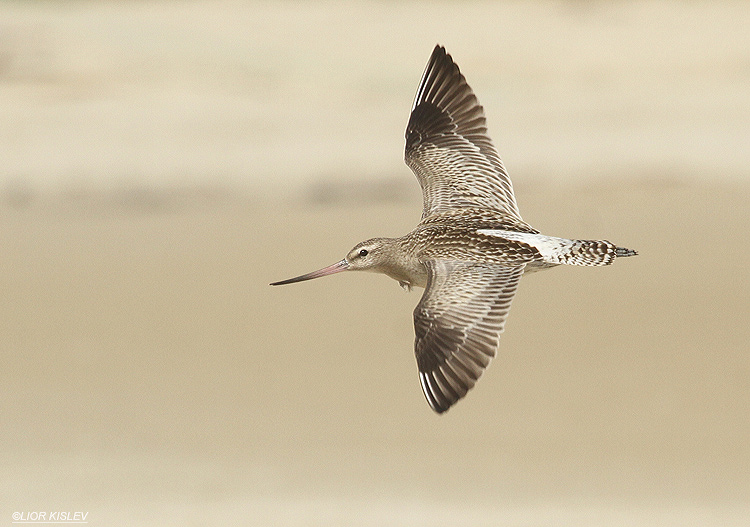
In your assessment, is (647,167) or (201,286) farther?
(647,167)

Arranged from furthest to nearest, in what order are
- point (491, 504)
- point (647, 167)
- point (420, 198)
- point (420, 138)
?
point (647, 167) → point (420, 198) → point (491, 504) → point (420, 138)

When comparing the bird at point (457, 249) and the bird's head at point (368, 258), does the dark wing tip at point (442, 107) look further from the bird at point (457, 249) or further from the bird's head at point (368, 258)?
the bird's head at point (368, 258)

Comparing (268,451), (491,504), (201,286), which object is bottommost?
(491,504)

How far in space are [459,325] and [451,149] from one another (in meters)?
1.31

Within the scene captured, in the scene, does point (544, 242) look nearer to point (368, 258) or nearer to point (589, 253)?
point (589, 253)

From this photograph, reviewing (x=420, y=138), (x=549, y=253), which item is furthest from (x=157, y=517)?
(x=549, y=253)

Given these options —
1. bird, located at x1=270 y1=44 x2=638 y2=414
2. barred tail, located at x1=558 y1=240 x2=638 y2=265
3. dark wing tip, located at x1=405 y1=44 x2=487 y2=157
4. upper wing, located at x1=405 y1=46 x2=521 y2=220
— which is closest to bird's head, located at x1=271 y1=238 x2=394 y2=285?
bird, located at x1=270 y1=44 x2=638 y2=414

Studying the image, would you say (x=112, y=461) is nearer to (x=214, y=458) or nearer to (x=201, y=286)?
(x=214, y=458)

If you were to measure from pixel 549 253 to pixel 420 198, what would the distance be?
4.66 metres

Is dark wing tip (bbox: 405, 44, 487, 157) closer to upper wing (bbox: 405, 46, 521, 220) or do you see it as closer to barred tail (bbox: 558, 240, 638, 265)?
upper wing (bbox: 405, 46, 521, 220)

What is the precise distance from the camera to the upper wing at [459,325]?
4.80 metres

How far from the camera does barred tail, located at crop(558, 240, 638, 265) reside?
16.8ft

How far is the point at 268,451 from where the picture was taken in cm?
720

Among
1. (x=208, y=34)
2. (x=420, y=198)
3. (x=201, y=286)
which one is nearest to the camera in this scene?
(x=201, y=286)
